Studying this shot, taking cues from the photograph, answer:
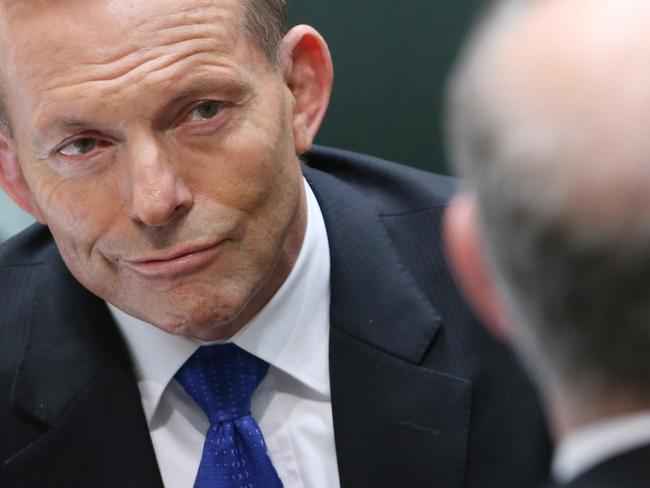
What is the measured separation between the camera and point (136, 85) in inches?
56.4

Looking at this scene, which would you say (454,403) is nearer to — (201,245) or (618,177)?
(201,245)

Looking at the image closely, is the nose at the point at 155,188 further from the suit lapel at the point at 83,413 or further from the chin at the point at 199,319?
the suit lapel at the point at 83,413

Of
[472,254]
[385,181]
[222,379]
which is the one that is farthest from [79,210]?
[472,254]

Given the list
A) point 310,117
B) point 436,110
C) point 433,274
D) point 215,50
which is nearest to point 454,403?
point 433,274

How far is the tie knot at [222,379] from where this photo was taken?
164 centimetres

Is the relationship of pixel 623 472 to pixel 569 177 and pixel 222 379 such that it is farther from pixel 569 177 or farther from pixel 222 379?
pixel 222 379

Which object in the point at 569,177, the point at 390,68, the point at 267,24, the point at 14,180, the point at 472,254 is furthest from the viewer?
the point at 390,68

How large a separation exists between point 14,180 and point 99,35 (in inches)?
12.4

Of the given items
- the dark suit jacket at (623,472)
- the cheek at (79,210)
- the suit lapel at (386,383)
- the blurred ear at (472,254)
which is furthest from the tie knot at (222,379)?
the dark suit jacket at (623,472)

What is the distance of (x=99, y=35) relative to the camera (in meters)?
1.45

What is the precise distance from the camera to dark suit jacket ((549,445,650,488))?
2.54 ft

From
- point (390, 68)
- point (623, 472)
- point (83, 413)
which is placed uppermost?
point (623, 472)

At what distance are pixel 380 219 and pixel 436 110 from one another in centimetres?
45

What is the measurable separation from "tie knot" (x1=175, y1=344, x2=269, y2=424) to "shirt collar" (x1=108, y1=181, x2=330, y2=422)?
14 mm
